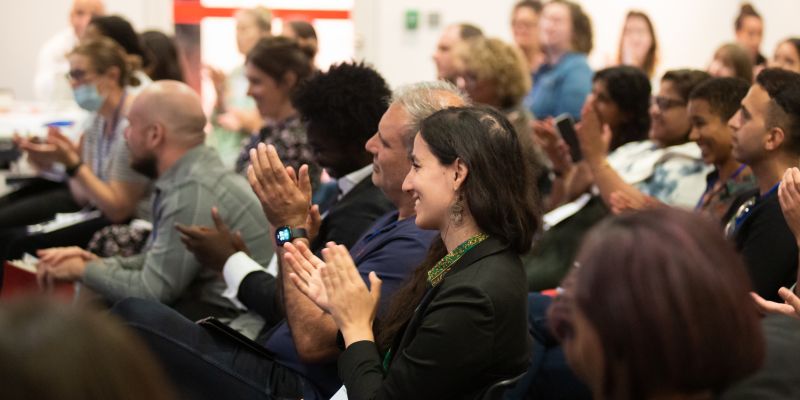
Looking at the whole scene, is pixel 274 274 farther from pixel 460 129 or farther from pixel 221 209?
pixel 460 129

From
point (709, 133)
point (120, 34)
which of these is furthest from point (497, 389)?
point (120, 34)

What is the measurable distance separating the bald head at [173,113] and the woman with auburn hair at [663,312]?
7.53ft

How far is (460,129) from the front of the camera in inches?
78.3

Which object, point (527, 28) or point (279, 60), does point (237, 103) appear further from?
point (527, 28)

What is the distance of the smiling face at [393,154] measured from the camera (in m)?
2.41

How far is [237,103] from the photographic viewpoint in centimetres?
555

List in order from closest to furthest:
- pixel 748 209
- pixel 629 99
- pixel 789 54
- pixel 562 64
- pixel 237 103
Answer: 1. pixel 748 209
2. pixel 629 99
3. pixel 789 54
4. pixel 562 64
5. pixel 237 103

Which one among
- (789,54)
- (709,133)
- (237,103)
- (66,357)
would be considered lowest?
(237,103)

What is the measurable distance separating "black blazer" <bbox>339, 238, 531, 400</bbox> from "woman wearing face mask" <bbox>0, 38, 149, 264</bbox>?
223cm

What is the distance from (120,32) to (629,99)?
102 inches

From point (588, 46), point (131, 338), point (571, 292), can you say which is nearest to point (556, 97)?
point (588, 46)

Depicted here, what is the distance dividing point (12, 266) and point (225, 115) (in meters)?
2.03

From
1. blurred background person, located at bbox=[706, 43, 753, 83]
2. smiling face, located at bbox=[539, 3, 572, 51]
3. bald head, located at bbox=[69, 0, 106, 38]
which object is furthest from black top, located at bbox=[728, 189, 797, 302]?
bald head, located at bbox=[69, 0, 106, 38]

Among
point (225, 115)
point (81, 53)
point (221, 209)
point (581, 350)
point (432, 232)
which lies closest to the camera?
point (581, 350)
